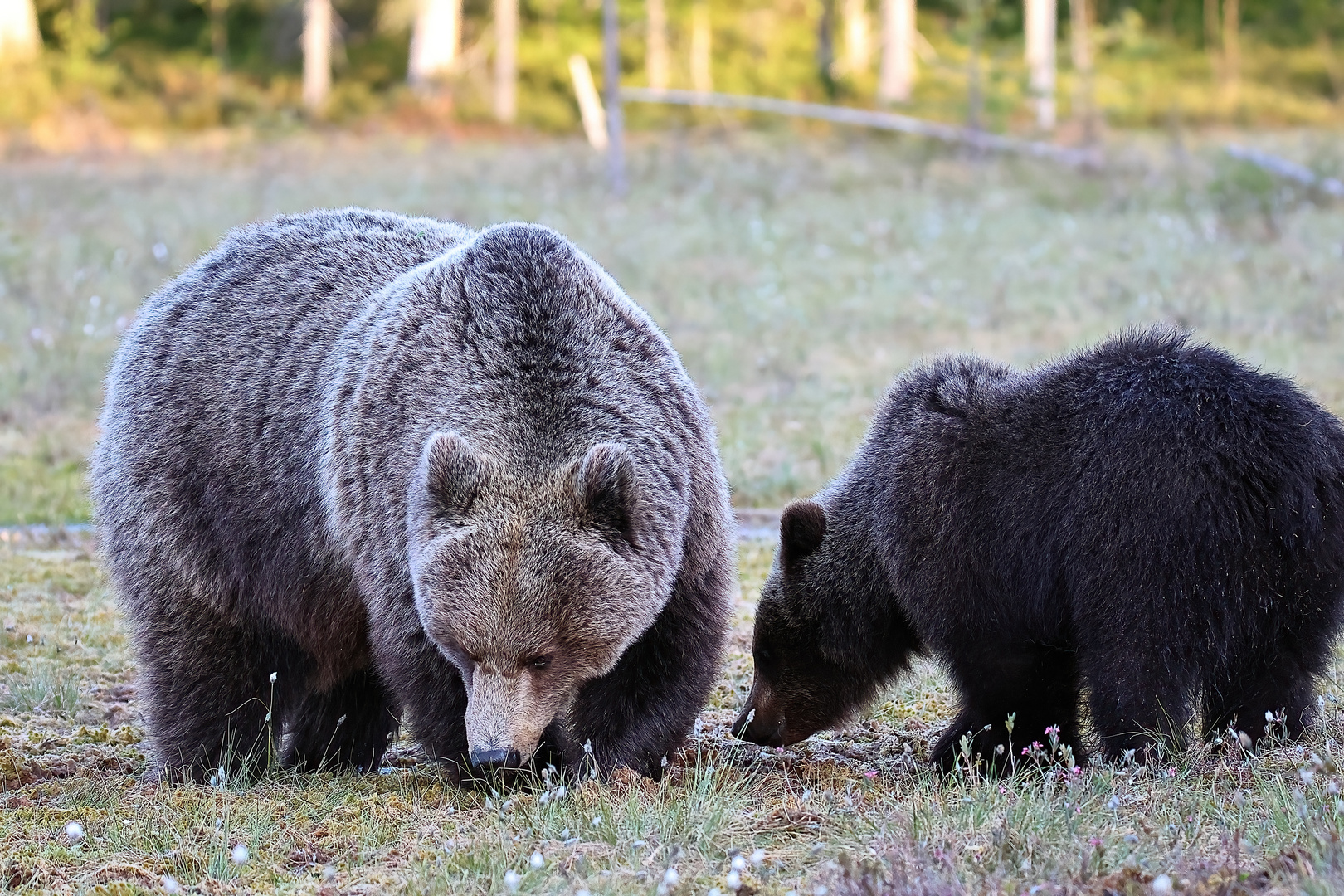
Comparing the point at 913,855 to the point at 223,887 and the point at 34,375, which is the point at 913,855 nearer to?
the point at 223,887

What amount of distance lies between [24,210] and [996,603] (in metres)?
22.6

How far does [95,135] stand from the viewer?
36.8m

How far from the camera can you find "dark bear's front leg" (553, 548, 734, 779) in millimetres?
5887

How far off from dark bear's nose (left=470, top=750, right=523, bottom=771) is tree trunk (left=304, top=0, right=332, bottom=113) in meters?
40.1

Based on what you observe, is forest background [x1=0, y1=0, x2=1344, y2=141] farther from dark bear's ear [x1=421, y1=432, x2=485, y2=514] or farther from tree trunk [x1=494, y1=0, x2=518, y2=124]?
dark bear's ear [x1=421, y1=432, x2=485, y2=514]

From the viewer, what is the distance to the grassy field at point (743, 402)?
186 inches

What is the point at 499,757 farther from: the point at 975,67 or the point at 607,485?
the point at 975,67

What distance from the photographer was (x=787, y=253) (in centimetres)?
2200

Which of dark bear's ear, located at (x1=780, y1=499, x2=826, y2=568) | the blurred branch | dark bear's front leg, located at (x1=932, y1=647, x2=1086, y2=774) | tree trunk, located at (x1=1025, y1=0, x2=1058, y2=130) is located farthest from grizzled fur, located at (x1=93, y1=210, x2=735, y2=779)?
tree trunk, located at (x1=1025, y1=0, x2=1058, y2=130)

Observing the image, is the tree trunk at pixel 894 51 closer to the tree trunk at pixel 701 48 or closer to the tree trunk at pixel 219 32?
the tree trunk at pixel 701 48

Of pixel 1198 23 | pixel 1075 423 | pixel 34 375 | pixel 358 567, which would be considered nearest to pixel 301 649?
pixel 358 567

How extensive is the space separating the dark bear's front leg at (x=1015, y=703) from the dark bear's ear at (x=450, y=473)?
97.4 inches

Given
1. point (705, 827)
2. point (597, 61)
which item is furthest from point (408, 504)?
point (597, 61)

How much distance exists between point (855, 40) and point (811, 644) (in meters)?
44.1
